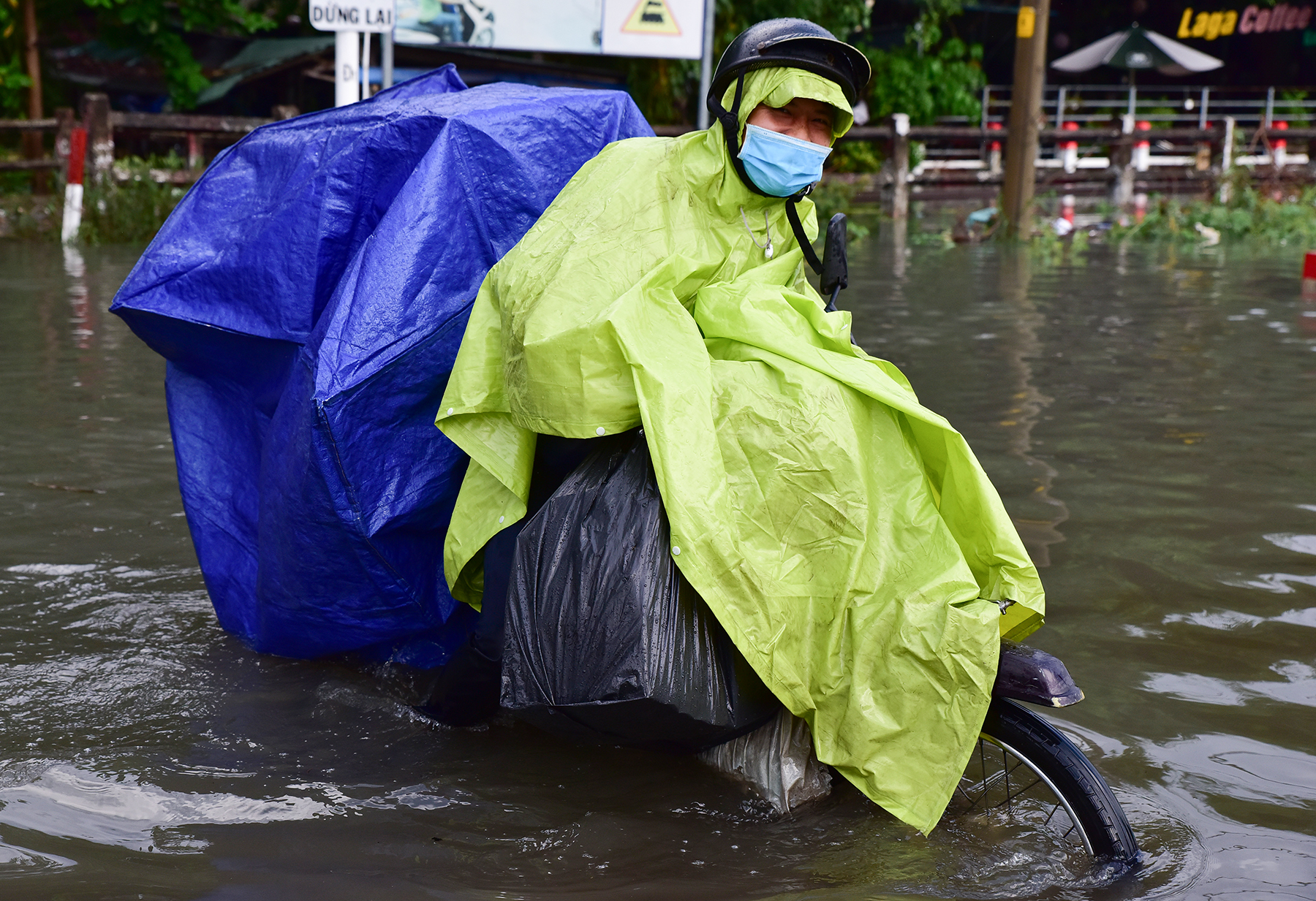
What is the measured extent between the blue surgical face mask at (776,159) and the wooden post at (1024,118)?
11702 millimetres

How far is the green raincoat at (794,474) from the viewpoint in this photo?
2.13 meters

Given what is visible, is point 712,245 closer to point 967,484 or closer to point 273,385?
point 967,484

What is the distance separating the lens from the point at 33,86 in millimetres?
16516

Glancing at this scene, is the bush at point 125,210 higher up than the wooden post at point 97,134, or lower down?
lower down


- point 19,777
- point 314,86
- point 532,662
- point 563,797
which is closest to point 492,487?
point 532,662

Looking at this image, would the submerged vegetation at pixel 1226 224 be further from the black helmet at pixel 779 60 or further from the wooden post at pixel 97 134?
the black helmet at pixel 779 60

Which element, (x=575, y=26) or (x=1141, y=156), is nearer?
(x=575, y=26)

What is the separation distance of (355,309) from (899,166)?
619 inches

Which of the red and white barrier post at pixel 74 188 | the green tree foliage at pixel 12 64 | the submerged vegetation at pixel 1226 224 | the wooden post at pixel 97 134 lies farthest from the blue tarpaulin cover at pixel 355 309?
the green tree foliage at pixel 12 64

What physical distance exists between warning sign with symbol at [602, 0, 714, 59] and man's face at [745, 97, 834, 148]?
8.29m

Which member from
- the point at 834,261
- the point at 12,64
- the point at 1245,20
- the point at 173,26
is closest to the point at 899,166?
the point at 173,26

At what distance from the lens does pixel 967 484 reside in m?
2.27

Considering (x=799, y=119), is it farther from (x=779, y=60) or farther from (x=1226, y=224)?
(x=1226, y=224)

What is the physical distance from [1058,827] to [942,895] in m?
0.31
